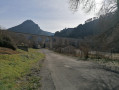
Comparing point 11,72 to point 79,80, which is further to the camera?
point 11,72

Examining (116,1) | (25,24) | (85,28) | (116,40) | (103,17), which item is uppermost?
(25,24)

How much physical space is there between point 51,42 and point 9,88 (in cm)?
9580

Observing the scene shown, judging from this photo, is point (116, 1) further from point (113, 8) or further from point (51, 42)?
point (51, 42)

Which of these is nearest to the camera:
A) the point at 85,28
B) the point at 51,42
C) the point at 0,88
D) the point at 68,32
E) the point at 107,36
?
the point at 0,88

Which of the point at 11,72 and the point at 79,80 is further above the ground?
the point at 11,72

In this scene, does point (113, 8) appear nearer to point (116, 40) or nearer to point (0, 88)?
point (116, 40)

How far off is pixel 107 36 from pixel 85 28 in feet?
317

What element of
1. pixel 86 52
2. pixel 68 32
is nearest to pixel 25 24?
pixel 68 32

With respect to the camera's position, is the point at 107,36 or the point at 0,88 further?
the point at 107,36

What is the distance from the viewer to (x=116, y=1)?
15.6m

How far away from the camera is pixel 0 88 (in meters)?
6.21

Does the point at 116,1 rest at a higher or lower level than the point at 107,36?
higher

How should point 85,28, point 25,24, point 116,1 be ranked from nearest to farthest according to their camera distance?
point 116,1, point 85,28, point 25,24

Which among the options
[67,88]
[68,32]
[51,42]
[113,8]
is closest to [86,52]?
[113,8]
